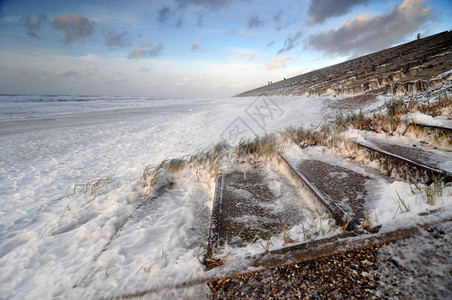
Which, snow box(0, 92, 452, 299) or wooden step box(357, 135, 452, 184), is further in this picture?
wooden step box(357, 135, 452, 184)

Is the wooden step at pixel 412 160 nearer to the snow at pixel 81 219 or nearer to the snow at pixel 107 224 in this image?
the snow at pixel 107 224

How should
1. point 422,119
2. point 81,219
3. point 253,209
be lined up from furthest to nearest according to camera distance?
1. point 422,119
2. point 81,219
3. point 253,209

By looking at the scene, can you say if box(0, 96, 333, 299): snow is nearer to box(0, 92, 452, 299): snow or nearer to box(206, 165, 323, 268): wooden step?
box(0, 92, 452, 299): snow

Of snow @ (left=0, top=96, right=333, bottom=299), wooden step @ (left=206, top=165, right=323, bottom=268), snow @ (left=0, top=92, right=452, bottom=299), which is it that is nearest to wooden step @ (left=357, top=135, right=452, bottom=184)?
snow @ (left=0, top=92, right=452, bottom=299)

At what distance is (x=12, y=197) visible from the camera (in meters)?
2.75

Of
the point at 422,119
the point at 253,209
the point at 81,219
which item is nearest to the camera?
the point at 253,209

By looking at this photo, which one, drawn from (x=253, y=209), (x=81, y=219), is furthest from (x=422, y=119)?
(x=81, y=219)

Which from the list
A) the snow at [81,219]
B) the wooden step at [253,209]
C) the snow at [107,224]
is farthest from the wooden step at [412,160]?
the snow at [81,219]

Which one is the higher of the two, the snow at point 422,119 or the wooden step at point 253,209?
the snow at point 422,119

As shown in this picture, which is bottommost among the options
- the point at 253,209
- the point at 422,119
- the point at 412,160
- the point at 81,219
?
the point at 81,219

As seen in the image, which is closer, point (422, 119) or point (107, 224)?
point (107, 224)

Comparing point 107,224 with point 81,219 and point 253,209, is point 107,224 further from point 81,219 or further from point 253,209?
point 253,209

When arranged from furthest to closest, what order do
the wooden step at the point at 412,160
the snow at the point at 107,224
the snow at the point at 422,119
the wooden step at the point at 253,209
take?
the snow at the point at 422,119 → the wooden step at the point at 412,160 → the wooden step at the point at 253,209 → the snow at the point at 107,224

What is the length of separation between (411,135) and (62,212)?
433cm
